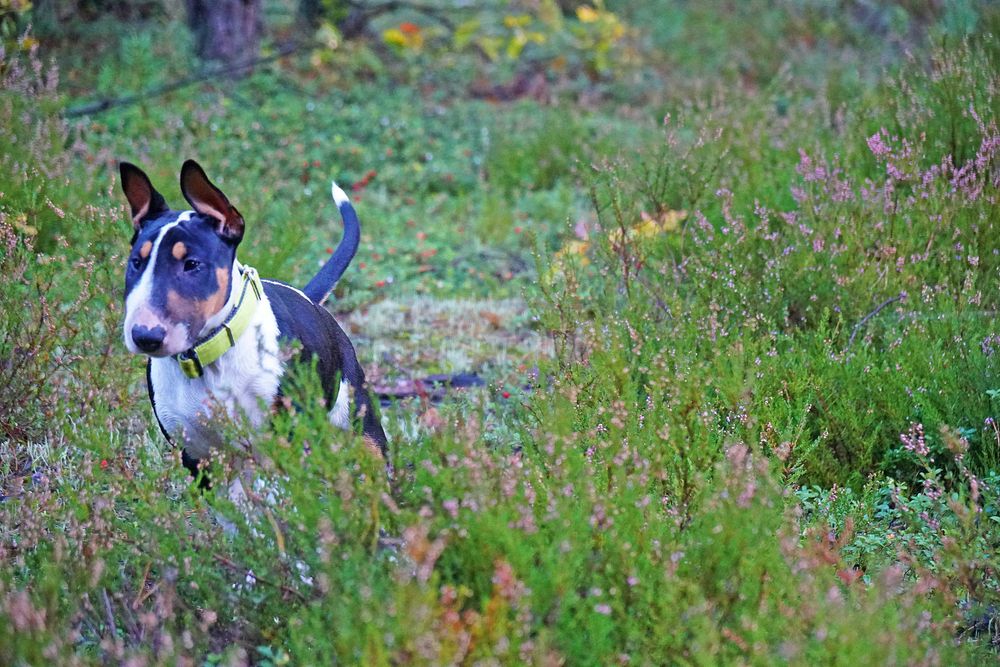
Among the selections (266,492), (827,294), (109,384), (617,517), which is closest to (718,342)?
(827,294)

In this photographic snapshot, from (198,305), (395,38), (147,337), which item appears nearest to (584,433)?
(198,305)

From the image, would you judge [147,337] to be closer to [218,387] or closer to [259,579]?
[218,387]

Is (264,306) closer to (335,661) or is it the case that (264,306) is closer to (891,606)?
(335,661)

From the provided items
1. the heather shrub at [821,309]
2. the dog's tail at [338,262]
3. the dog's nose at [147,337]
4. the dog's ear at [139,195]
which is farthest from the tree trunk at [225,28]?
the dog's nose at [147,337]

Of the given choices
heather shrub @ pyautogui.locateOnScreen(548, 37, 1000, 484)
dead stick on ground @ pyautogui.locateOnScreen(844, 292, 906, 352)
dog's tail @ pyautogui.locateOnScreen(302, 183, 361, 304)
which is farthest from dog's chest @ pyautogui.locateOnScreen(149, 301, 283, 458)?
dead stick on ground @ pyautogui.locateOnScreen(844, 292, 906, 352)

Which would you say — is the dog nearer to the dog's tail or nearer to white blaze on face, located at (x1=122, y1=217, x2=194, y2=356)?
white blaze on face, located at (x1=122, y1=217, x2=194, y2=356)

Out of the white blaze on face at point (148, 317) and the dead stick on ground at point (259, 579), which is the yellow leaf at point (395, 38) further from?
the dead stick on ground at point (259, 579)

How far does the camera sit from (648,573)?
2.45 metres

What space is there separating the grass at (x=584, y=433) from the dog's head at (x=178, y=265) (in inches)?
13.4

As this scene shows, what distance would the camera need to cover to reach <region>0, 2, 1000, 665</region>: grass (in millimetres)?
2314

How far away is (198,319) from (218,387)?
0.84 feet

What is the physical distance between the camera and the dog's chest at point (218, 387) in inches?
127

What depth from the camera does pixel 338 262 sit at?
425 centimetres

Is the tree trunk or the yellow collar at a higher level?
the yellow collar
